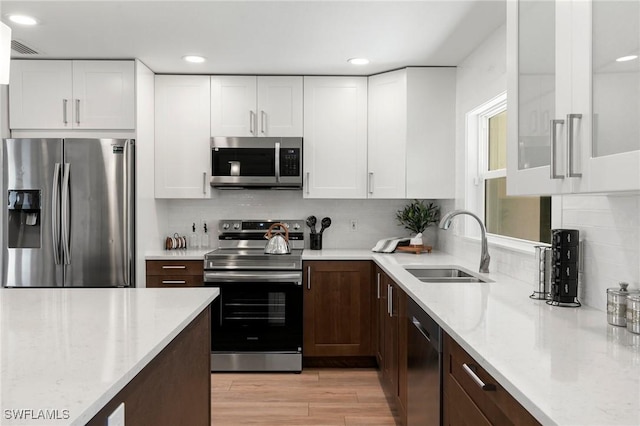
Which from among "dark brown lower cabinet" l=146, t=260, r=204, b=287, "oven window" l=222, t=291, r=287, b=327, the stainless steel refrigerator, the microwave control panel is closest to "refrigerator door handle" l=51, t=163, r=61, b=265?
the stainless steel refrigerator

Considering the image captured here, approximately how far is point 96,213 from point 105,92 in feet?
3.09

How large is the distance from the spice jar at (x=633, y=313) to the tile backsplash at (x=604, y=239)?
209 millimetres

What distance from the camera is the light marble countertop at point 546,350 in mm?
954

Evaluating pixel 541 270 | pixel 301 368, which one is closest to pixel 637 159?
pixel 541 270

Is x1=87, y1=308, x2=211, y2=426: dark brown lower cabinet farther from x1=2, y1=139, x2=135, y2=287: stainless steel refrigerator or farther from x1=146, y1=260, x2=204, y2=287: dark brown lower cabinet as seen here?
x1=2, y1=139, x2=135, y2=287: stainless steel refrigerator

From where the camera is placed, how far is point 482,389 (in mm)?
1312

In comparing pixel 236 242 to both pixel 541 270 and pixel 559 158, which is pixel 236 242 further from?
pixel 559 158

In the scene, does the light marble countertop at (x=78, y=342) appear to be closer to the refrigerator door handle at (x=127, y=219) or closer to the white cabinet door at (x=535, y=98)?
the white cabinet door at (x=535, y=98)

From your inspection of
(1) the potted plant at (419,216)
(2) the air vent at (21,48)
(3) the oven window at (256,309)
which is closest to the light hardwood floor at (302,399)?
(3) the oven window at (256,309)

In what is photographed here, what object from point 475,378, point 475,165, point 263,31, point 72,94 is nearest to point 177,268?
point 72,94

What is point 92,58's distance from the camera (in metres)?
3.74

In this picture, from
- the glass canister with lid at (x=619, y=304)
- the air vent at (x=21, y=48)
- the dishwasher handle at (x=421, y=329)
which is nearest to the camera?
the glass canister with lid at (x=619, y=304)

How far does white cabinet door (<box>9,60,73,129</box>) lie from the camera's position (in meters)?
3.75

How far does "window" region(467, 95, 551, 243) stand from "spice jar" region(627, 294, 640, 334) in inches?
43.2
